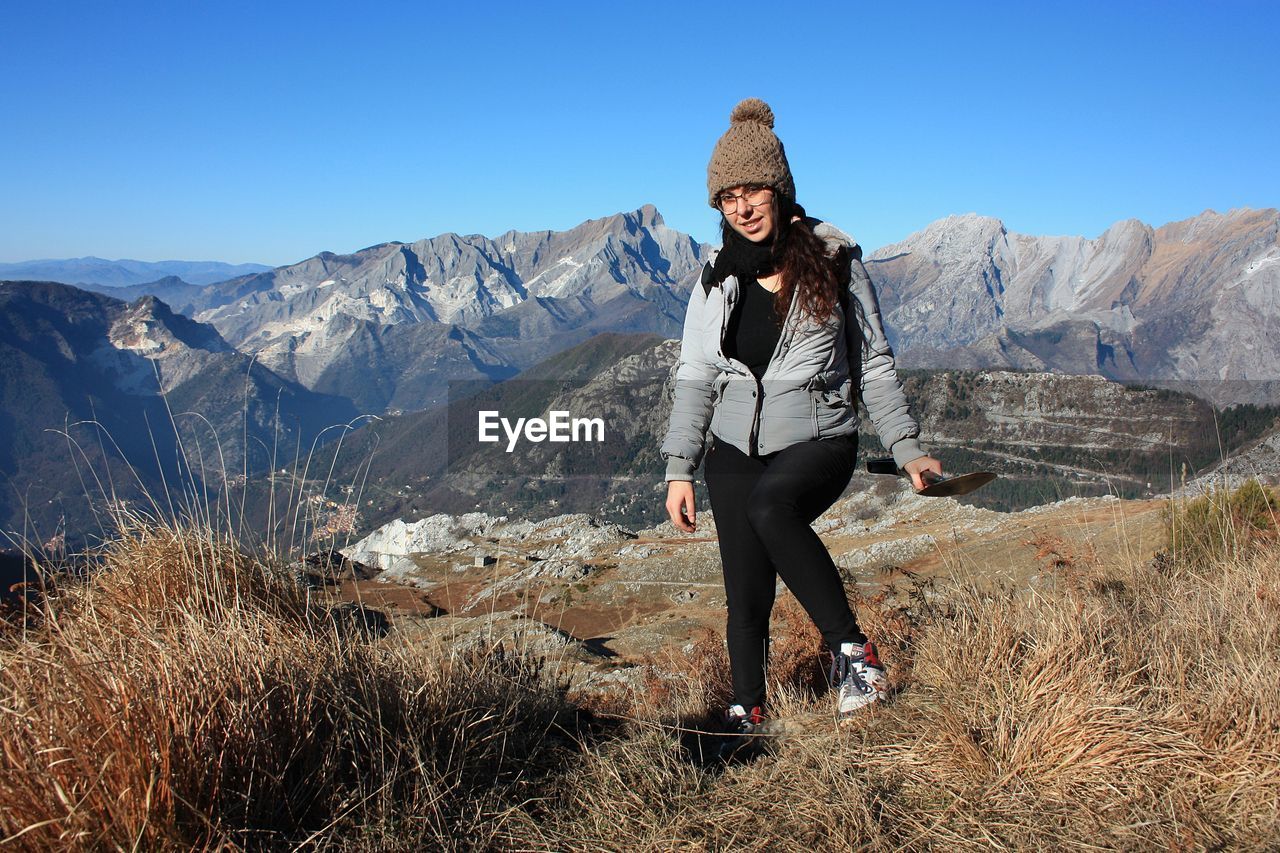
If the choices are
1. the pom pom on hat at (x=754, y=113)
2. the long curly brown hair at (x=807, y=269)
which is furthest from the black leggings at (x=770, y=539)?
the pom pom on hat at (x=754, y=113)

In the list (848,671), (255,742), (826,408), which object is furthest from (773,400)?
(255,742)

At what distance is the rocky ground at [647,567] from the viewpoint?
9.34 metres

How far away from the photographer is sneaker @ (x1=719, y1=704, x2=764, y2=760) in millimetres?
3107

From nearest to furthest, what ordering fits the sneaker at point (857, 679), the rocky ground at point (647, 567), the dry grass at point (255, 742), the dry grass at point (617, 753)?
1. the dry grass at point (255, 742)
2. the dry grass at point (617, 753)
3. the sneaker at point (857, 679)
4. the rocky ground at point (647, 567)

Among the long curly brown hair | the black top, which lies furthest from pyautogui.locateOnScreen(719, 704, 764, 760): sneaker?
the long curly brown hair

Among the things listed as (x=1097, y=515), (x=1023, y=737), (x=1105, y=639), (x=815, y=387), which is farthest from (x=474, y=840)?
(x=1097, y=515)

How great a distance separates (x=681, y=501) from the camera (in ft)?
11.5

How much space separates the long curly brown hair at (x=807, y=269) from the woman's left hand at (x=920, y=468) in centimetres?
69

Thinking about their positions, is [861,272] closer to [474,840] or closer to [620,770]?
[620,770]

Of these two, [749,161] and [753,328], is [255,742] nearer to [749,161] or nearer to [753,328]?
[753,328]

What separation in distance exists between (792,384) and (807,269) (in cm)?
47

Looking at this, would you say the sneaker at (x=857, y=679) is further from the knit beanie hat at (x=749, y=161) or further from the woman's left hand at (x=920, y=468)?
the knit beanie hat at (x=749, y=161)

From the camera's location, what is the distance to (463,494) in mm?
165625

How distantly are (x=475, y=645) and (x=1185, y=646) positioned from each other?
293 centimetres
